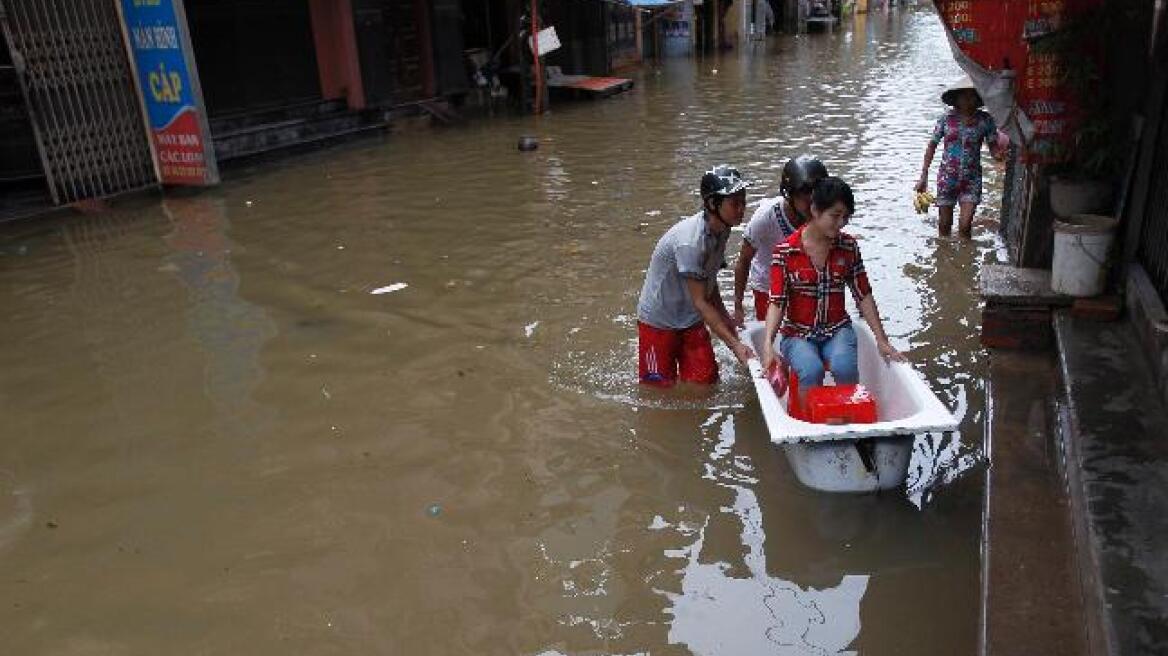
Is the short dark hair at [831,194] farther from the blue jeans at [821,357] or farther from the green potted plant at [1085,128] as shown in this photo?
the green potted plant at [1085,128]

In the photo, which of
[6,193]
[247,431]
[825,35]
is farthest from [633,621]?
[825,35]

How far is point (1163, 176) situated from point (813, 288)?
1.65 m

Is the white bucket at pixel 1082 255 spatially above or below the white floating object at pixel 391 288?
above

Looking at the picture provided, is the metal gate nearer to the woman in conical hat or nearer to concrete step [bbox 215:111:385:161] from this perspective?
concrete step [bbox 215:111:385:161]

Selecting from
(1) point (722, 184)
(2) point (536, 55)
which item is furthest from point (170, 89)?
(1) point (722, 184)

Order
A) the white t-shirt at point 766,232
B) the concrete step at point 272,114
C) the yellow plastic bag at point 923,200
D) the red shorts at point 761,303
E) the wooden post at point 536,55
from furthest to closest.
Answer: the wooden post at point 536,55 → the concrete step at point 272,114 → the yellow plastic bag at point 923,200 → the red shorts at point 761,303 → the white t-shirt at point 766,232

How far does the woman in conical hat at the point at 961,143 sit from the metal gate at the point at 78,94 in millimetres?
8607

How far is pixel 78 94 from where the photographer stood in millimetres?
9781

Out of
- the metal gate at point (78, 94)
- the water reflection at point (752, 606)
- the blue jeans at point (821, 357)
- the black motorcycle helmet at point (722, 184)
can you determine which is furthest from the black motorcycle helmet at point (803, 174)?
the metal gate at point (78, 94)

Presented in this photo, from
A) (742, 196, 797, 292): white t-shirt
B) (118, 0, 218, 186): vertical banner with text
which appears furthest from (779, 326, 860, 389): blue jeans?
(118, 0, 218, 186): vertical banner with text

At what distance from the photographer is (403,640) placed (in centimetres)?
334

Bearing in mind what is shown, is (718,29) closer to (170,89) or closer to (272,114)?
(272,114)

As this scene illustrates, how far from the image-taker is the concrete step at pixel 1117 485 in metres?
2.44

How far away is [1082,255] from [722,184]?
1.89m
